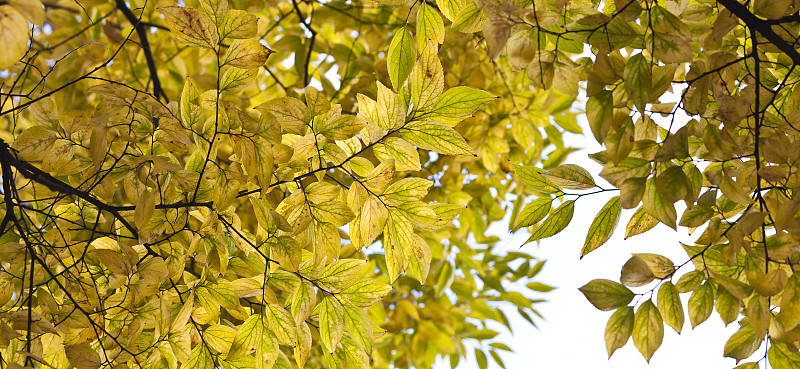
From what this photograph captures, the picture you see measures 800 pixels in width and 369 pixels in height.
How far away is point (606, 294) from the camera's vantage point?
51 cm

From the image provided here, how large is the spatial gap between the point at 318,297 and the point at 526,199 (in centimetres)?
105

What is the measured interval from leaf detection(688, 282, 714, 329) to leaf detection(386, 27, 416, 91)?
1.04ft

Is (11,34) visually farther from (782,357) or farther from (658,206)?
(782,357)

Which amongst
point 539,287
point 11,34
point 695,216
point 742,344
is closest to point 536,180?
point 695,216

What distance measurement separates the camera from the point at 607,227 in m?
0.51

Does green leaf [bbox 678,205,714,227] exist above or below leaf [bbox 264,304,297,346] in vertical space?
above

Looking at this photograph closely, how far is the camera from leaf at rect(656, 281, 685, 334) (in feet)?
1.69

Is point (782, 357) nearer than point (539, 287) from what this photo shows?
Yes

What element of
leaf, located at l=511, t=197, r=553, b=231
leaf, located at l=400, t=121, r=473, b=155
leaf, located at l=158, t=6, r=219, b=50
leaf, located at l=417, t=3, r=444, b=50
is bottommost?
leaf, located at l=511, t=197, r=553, b=231

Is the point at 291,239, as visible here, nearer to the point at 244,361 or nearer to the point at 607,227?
the point at 244,361

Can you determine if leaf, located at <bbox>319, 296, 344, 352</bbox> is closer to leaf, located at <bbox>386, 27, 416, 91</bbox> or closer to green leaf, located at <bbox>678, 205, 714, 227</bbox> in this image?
leaf, located at <bbox>386, 27, 416, 91</bbox>

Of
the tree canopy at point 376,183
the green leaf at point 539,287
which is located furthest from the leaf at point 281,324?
the green leaf at point 539,287

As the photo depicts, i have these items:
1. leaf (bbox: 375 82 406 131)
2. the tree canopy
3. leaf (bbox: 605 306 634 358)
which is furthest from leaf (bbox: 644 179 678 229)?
leaf (bbox: 375 82 406 131)

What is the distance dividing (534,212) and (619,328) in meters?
0.12
